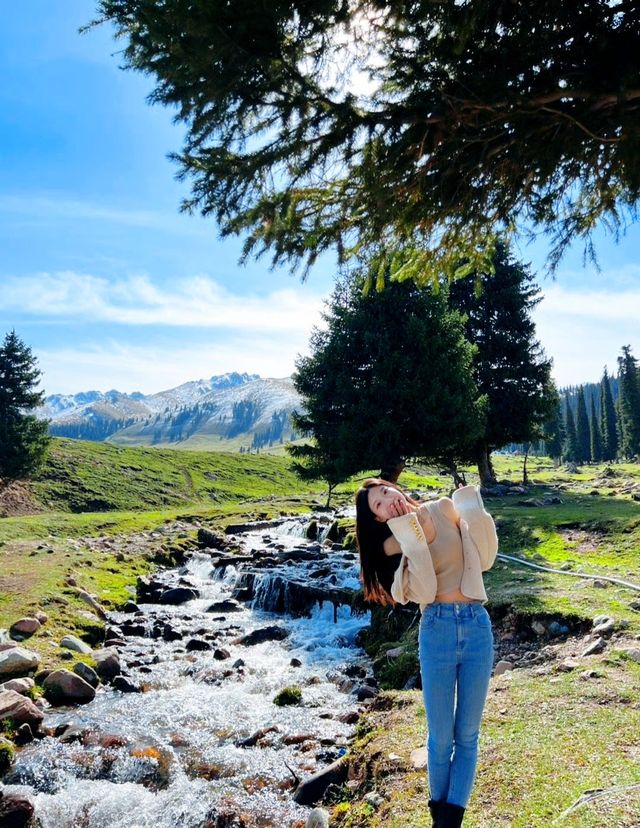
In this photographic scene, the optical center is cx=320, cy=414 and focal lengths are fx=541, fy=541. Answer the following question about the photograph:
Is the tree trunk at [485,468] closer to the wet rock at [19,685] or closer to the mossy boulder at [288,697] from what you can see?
the mossy boulder at [288,697]

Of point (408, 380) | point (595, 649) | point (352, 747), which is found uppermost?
point (408, 380)

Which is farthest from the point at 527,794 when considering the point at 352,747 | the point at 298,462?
the point at 298,462

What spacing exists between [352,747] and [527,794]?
11.4 feet

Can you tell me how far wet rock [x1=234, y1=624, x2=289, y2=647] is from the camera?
15523mm

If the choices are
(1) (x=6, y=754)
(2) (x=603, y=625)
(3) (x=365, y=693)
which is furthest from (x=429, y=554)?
(1) (x=6, y=754)

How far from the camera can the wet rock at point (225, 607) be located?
19625 millimetres

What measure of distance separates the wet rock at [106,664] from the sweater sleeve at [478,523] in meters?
11.6

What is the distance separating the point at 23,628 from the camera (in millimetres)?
13406

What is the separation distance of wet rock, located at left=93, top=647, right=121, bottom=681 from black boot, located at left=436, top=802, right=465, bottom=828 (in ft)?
35.6

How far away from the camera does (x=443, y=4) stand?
4.39m

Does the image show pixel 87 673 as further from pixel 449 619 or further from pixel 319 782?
pixel 449 619

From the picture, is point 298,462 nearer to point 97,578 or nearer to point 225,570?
point 225,570

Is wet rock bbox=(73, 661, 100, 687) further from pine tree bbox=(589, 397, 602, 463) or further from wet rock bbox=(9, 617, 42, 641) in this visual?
pine tree bbox=(589, 397, 602, 463)

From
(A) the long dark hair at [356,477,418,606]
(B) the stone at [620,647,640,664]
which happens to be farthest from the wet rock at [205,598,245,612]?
(A) the long dark hair at [356,477,418,606]
